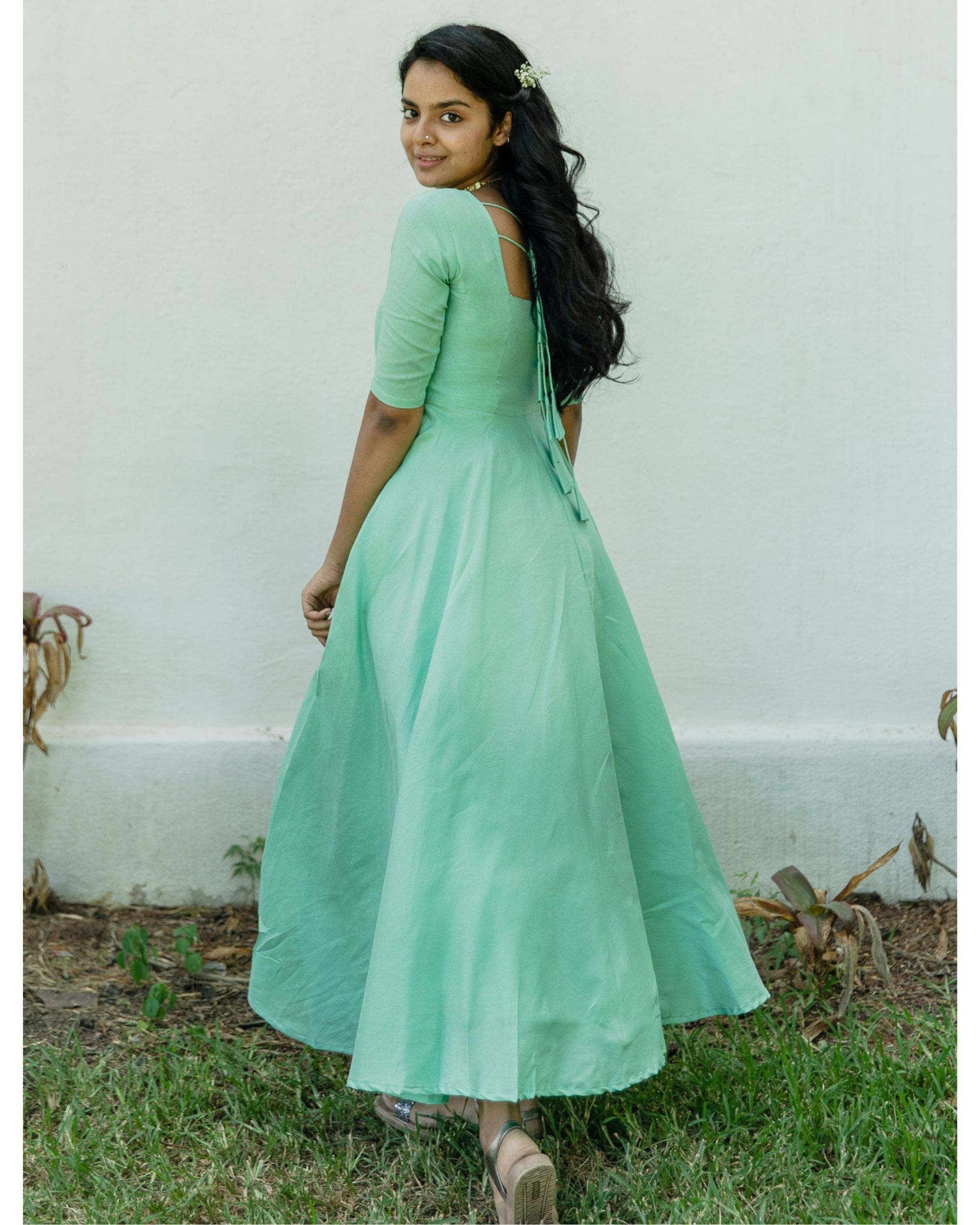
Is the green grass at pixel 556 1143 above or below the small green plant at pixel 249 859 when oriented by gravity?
below

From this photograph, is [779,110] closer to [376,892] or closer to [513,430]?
[513,430]

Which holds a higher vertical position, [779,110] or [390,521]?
[779,110]

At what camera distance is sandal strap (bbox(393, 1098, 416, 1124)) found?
2.18 metres

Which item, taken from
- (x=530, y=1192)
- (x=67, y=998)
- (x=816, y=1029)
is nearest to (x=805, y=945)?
(x=816, y=1029)

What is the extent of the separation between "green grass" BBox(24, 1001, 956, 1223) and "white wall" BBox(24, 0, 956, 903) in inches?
35.5

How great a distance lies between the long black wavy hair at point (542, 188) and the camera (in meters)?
1.96

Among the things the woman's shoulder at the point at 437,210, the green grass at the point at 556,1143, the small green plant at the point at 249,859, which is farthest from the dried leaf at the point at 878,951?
the woman's shoulder at the point at 437,210

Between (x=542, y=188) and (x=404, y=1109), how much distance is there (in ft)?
5.50

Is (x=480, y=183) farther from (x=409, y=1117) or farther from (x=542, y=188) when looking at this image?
(x=409, y=1117)

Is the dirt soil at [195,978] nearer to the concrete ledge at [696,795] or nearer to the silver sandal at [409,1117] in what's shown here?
the concrete ledge at [696,795]

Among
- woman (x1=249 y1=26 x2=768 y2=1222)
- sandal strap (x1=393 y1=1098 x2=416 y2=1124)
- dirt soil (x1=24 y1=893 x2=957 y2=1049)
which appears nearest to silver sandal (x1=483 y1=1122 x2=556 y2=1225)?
woman (x1=249 y1=26 x2=768 y2=1222)

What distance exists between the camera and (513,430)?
81.9 inches

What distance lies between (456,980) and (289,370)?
1845 millimetres

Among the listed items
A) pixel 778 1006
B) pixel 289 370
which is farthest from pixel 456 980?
pixel 289 370
